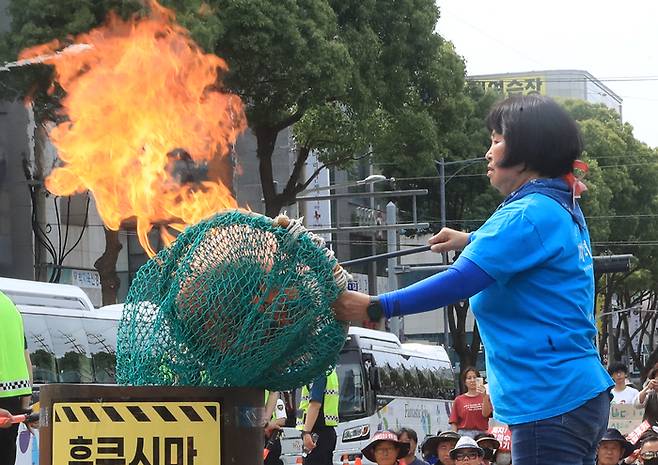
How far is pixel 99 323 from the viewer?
1864cm

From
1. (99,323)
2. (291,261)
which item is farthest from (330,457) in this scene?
(291,261)

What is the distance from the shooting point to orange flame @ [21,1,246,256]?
5.17 metres

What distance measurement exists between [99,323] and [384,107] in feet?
47.3

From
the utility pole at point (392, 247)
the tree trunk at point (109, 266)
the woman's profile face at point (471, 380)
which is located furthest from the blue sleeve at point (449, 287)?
the utility pole at point (392, 247)

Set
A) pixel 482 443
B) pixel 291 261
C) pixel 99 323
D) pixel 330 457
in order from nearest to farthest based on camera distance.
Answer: pixel 291 261
pixel 482 443
pixel 330 457
pixel 99 323

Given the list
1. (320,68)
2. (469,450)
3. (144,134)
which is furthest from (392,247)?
(144,134)

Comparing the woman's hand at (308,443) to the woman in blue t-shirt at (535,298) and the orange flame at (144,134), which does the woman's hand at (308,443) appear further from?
the woman in blue t-shirt at (535,298)

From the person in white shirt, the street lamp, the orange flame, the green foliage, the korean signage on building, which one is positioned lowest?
the person in white shirt

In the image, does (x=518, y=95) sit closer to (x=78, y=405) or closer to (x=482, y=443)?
(x=78, y=405)

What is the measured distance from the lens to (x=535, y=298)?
3.91 metres

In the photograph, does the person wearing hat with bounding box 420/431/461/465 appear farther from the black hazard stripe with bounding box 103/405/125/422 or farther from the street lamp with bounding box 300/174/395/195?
the street lamp with bounding box 300/174/395/195

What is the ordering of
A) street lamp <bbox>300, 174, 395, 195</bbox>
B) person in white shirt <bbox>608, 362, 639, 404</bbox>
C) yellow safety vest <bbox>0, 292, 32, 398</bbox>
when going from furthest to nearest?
street lamp <bbox>300, 174, 395, 195</bbox> → person in white shirt <bbox>608, 362, 639, 404</bbox> → yellow safety vest <bbox>0, 292, 32, 398</bbox>

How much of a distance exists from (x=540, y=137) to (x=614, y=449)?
19.7ft

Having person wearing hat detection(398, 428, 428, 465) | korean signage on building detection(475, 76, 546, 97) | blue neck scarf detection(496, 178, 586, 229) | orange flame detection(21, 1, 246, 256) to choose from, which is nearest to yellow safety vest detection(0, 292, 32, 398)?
orange flame detection(21, 1, 246, 256)
